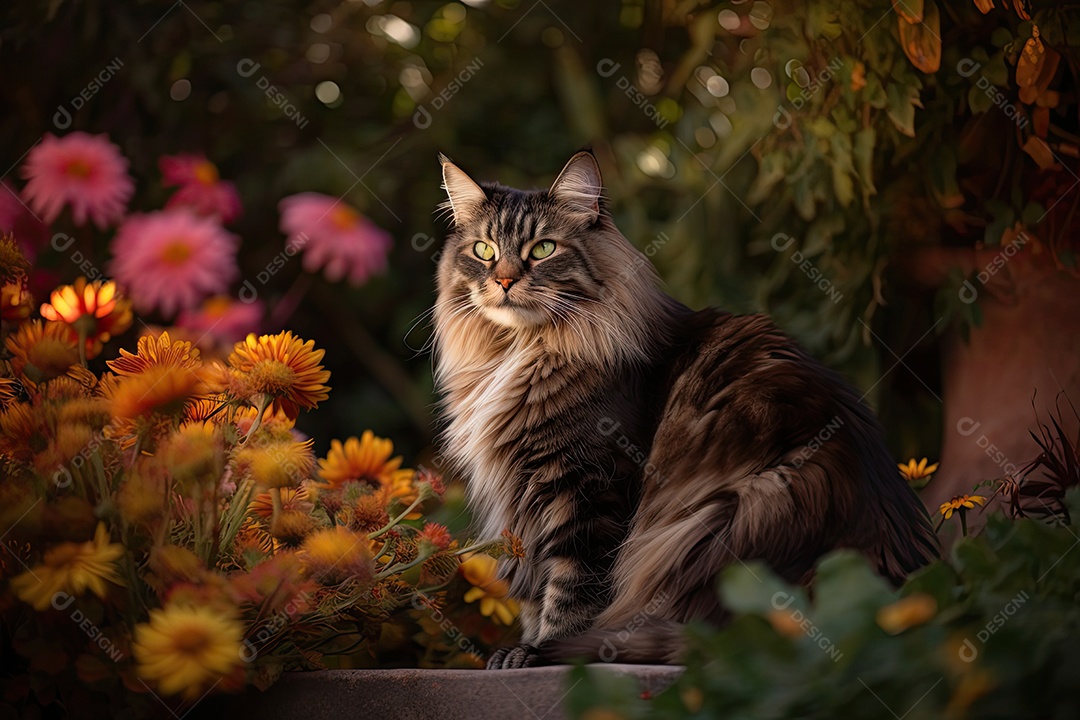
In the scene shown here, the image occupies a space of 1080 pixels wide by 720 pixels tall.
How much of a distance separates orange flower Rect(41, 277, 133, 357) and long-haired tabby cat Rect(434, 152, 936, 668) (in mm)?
771

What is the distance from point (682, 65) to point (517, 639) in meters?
1.88

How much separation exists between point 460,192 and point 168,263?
2.16ft

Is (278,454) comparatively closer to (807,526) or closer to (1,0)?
(807,526)

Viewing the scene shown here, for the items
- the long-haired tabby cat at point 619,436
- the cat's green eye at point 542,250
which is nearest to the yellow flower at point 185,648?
the long-haired tabby cat at point 619,436

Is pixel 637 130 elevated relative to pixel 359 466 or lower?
elevated

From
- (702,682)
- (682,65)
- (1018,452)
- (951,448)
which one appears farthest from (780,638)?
(682,65)

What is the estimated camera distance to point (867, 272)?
2.58 m

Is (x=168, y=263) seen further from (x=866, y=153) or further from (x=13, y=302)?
(x=866, y=153)

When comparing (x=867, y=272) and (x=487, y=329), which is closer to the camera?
(x=487, y=329)

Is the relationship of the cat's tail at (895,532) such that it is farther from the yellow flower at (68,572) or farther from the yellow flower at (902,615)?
the yellow flower at (68,572)

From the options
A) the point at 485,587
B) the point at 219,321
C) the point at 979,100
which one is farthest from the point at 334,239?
the point at 979,100

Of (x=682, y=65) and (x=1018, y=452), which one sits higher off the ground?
(x=682, y=65)

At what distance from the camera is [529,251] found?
2041 millimetres

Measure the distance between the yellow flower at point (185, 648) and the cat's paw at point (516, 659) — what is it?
55 cm
